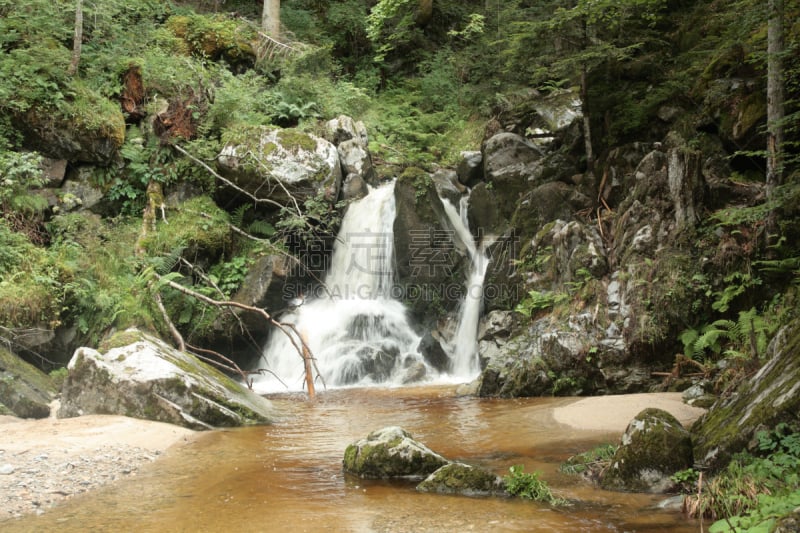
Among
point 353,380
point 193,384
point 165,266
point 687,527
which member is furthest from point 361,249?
point 687,527

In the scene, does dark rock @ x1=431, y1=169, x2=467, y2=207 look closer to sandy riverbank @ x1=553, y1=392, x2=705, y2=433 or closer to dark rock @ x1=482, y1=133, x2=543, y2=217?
dark rock @ x1=482, y1=133, x2=543, y2=217

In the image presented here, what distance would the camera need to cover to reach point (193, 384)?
7801 millimetres

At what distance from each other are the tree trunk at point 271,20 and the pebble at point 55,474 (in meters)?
16.0

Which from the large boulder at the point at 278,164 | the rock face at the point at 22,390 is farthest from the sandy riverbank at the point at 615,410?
the large boulder at the point at 278,164

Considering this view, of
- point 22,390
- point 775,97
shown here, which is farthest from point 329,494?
point 775,97

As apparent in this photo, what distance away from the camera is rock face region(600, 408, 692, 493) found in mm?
4820

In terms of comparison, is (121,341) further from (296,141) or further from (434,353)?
(296,141)

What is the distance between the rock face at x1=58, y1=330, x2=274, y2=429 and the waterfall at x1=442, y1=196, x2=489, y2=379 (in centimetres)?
541

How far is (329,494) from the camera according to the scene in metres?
4.95

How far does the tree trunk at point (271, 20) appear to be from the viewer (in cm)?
1883

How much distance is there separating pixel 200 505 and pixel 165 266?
8.16m

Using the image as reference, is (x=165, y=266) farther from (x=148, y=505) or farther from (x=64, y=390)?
(x=148, y=505)

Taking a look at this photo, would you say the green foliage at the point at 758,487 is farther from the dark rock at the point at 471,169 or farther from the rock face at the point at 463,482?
the dark rock at the point at 471,169

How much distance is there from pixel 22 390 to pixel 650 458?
26.4 ft
